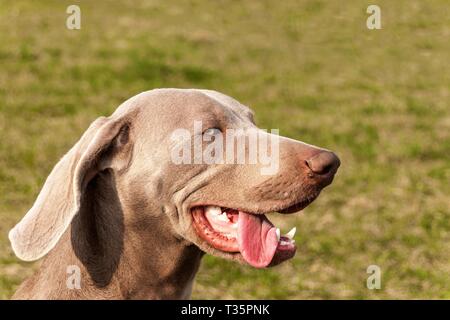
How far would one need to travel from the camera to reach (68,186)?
3.95m

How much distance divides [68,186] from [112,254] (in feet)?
1.23

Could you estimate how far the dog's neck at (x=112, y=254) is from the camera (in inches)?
161

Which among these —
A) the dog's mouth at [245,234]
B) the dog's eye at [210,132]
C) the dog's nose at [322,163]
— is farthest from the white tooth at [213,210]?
the dog's nose at [322,163]

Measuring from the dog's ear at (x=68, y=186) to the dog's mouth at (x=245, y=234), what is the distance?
1.40 feet

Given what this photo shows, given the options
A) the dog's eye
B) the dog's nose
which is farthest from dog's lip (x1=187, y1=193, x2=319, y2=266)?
the dog's eye

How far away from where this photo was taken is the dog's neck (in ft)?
13.4

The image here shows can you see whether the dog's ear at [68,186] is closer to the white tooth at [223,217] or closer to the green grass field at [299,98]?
the white tooth at [223,217]

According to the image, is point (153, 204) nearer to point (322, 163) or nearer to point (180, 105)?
point (180, 105)

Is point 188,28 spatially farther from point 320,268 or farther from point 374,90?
point 320,268

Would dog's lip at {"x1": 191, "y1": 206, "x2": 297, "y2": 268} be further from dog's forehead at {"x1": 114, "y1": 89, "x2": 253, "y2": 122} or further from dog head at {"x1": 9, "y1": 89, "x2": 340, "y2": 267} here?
dog's forehead at {"x1": 114, "y1": 89, "x2": 253, "y2": 122}

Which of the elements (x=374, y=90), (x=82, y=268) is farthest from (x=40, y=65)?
(x=82, y=268)

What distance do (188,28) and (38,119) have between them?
421 cm

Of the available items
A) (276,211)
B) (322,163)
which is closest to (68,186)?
(276,211)

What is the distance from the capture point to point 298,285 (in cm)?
647
